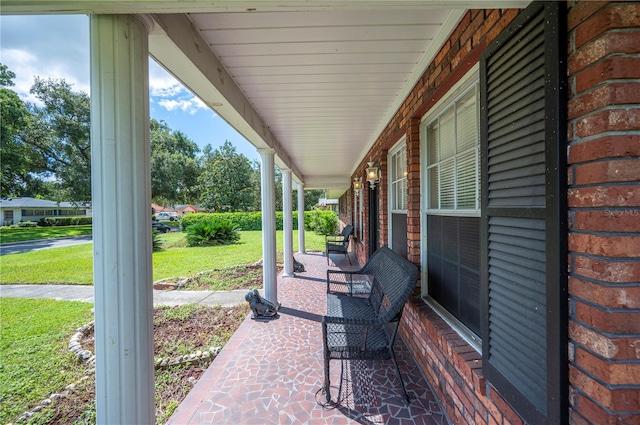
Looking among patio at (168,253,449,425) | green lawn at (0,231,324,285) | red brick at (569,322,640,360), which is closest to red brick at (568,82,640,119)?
red brick at (569,322,640,360)

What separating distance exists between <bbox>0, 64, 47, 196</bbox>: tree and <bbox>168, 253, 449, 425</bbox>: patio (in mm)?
17676

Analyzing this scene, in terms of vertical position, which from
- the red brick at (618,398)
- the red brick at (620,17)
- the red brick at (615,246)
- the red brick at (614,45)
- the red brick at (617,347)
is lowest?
the red brick at (618,398)

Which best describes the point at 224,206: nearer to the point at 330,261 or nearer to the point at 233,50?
the point at 330,261

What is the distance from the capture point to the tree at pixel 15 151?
12.6 m

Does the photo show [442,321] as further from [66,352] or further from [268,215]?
[66,352]

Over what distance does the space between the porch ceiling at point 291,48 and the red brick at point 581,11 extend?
0.20 meters

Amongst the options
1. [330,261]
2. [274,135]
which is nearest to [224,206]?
[330,261]

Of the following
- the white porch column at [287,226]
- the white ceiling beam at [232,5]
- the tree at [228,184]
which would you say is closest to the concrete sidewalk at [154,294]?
the white porch column at [287,226]

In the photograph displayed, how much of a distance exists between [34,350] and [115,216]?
11.3 ft

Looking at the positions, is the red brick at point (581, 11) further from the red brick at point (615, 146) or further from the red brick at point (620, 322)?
the red brick at point (620, 322)

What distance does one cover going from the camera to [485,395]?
134cm

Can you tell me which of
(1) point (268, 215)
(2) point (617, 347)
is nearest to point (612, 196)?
(2) point (617, 347)

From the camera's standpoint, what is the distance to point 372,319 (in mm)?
2076

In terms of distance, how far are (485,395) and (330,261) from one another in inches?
235
